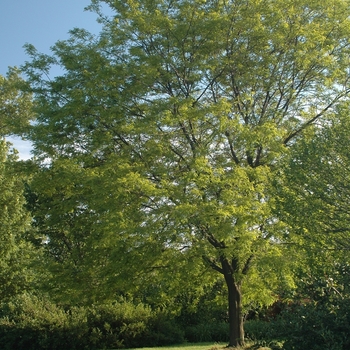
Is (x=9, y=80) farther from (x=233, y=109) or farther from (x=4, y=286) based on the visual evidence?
(x=233, y=109)

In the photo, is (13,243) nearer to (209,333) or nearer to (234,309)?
(209,333)

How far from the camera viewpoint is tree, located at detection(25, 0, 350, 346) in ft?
36.7

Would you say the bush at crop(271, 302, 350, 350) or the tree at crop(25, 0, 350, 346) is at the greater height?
the tree at crop(25, 0, 350, 346)

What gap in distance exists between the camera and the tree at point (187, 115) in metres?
11.2

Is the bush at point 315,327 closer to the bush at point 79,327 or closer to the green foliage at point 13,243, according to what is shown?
the bush at point 79,327

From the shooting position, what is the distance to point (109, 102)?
1263 centimetres

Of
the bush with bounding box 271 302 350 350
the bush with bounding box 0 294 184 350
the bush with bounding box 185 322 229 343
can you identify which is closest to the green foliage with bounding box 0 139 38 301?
the bush with bounding box 0 294 184 350

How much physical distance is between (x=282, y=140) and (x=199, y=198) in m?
2.96

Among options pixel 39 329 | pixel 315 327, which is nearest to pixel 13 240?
pixel 39 329

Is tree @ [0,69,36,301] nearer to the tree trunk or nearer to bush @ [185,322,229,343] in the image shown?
bush @ [185,322,229,343]

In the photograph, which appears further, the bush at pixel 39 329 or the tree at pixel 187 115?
the bush at pixel 39 329

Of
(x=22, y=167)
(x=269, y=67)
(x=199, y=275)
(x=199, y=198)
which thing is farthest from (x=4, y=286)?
(x=269, y=67)

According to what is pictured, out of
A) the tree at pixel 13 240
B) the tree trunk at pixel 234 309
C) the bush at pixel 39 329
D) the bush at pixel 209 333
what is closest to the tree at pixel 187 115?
the tree trunk at pixel 234 309

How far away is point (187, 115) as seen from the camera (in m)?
11.7
